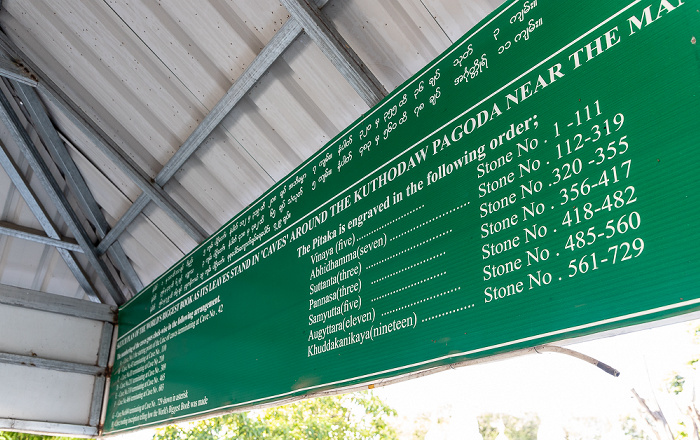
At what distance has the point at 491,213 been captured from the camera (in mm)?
2500

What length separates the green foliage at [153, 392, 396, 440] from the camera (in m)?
11.1

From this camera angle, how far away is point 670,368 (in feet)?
43.2

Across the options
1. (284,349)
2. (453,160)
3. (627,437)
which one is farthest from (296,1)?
(627,437)

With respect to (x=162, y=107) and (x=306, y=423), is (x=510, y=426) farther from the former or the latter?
(x=162, y=107)

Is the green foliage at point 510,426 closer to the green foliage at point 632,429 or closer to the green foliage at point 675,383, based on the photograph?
the green foliage at point 632,429

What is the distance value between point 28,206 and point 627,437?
2233cm

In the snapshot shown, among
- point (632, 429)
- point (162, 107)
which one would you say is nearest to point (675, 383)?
point (162, 107)

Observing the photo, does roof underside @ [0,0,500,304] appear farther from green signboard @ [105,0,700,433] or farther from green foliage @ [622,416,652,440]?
green foliage @ [622,416,652,440]

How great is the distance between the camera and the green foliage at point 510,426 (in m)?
26.3

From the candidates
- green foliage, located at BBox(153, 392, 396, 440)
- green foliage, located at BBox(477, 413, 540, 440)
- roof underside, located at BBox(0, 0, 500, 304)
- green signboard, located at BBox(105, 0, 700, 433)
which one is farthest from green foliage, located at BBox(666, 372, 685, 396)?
green foliage, located at BBox(477, 413, 540, 440)

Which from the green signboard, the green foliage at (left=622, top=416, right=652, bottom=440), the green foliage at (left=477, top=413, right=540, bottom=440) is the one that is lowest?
the green signboard

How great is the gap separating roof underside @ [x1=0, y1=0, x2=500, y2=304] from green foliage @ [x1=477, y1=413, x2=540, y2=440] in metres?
22.4

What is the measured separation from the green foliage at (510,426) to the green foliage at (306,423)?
14.6m

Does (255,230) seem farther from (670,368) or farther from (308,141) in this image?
(670,368)
